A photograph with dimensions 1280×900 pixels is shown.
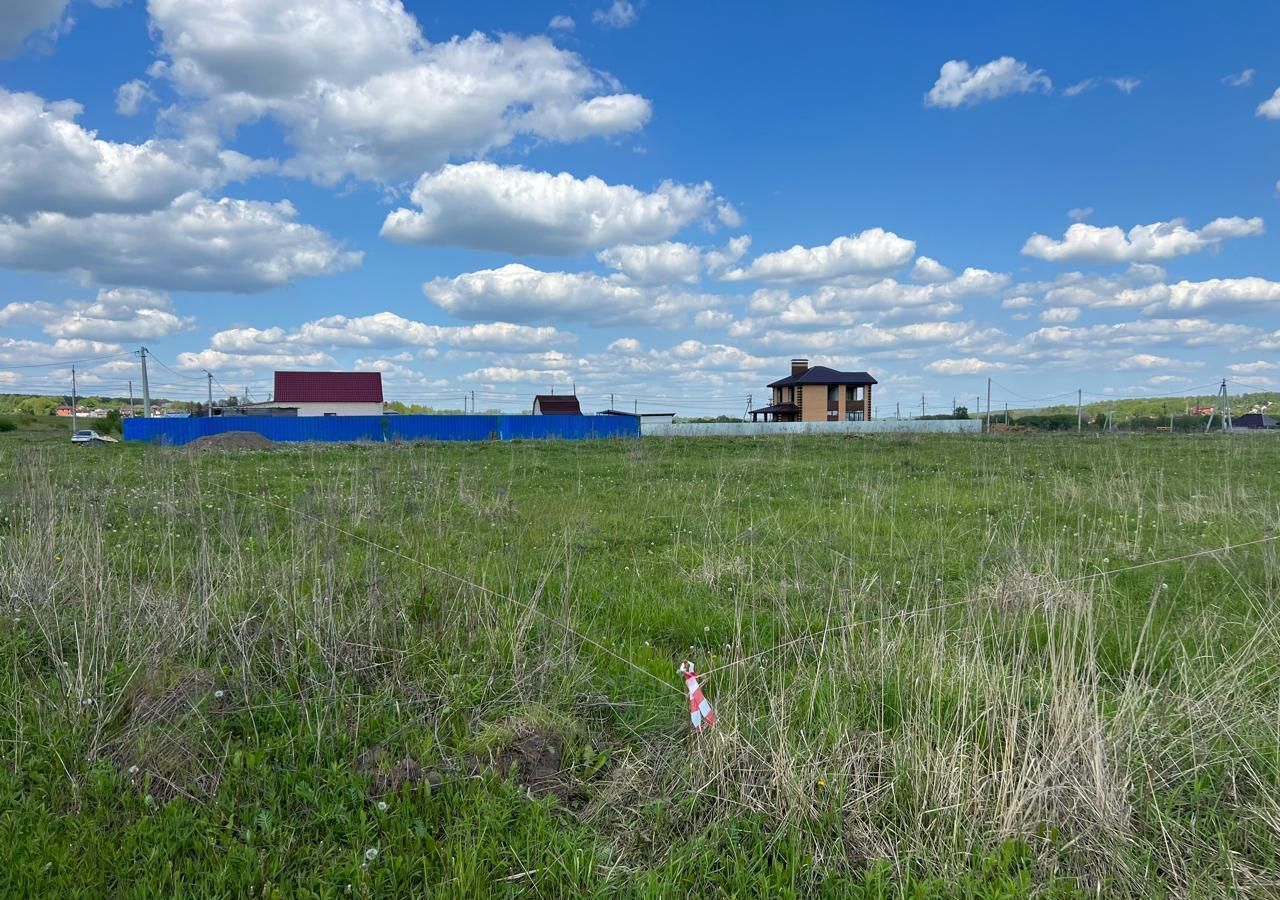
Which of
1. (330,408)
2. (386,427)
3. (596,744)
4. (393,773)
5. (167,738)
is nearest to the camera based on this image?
(393,773)

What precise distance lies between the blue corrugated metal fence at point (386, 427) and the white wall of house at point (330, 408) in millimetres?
13407

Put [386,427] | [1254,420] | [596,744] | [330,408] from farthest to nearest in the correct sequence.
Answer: [1254,420] < [330,408] < [386,427] < [596,744]

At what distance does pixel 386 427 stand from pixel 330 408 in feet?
59.7

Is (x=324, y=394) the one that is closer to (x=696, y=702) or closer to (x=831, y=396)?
(x=831, y=396)

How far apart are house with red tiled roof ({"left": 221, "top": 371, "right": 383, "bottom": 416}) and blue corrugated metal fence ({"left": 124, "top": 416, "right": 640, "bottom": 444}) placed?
1454cm

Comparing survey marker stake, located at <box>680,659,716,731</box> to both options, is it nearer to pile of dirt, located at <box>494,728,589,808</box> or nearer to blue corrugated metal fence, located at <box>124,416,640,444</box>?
pile of dirt, located at <box>494,728,589,808</box>

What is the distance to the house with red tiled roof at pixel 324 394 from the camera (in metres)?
60.8

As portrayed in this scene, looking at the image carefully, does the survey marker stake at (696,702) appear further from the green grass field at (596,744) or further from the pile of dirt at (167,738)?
the pile of dirt at (167,738)

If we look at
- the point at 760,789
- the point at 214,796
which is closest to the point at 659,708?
the point at 760,789

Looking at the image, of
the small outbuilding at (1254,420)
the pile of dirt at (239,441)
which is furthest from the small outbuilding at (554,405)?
the small outbuilding at (1254,420)

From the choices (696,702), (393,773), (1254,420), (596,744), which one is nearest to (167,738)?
(393,773)

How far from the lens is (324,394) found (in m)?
61.8

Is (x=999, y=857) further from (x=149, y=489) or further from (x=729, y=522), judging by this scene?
(x=149, y=489)

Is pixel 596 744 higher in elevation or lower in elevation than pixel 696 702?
lower
